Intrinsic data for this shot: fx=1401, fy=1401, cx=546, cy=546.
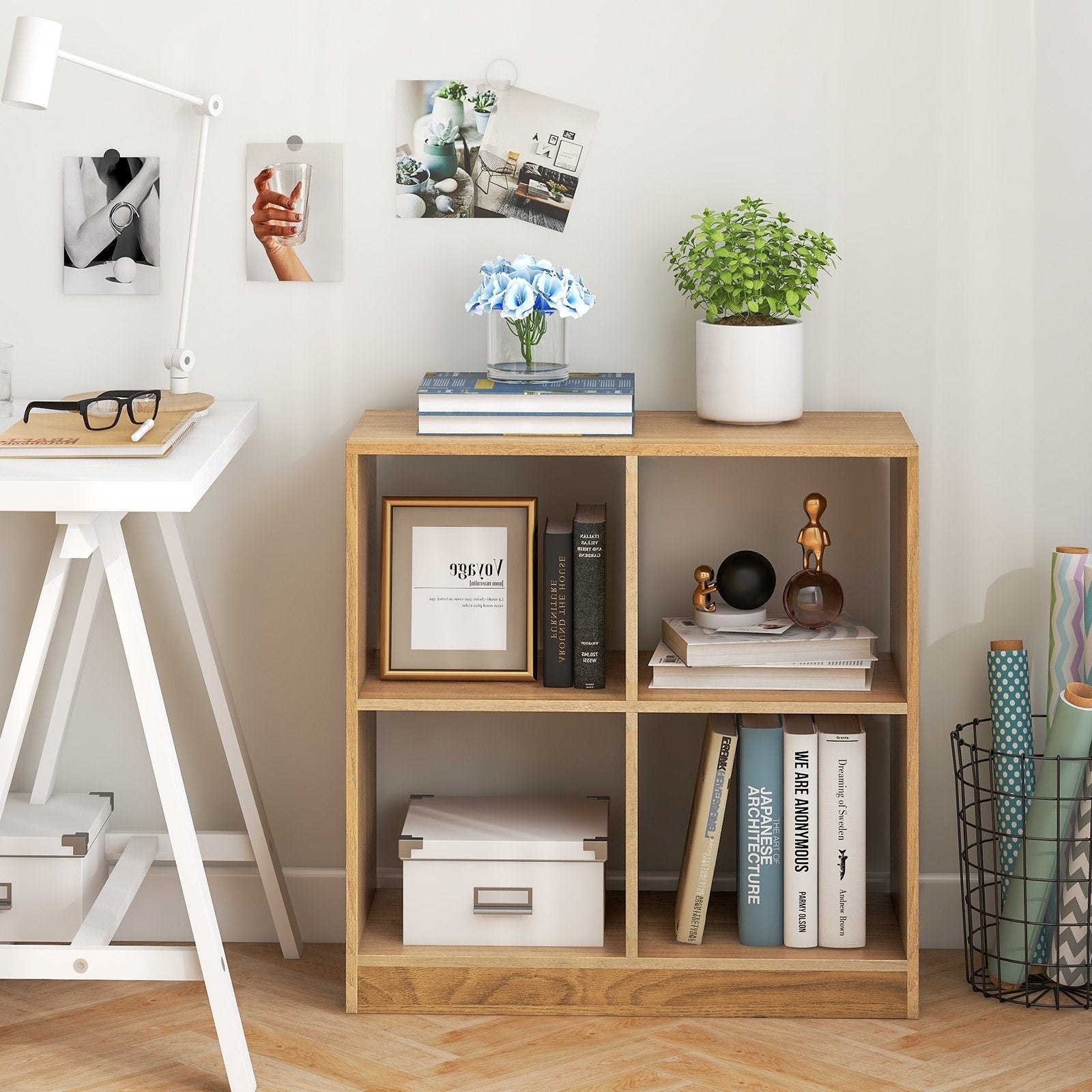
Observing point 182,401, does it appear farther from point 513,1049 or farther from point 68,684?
point 513,1049

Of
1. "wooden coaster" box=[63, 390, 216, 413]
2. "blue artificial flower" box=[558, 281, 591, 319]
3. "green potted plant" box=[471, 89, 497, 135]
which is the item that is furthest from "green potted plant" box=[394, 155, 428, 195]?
"wooden coaster" box=[63, 390, 216, 413]

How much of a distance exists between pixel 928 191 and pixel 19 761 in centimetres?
172

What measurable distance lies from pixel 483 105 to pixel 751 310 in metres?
0.54

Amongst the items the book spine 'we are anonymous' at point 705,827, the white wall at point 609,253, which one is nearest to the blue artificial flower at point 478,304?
the white wall at point 609,253

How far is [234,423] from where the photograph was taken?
6.72 feet

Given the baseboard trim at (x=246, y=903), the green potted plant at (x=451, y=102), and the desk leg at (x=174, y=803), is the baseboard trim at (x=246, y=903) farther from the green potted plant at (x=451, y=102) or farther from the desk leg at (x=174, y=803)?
the green potted plant at (x=451, y=102)

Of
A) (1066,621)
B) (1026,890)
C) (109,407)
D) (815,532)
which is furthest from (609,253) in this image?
(1026,890)

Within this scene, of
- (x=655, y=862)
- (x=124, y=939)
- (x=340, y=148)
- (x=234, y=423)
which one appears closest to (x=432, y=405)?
(x=234, y=423)

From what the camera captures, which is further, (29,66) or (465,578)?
(465,578)

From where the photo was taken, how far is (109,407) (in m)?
1.92

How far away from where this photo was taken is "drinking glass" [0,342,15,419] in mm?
2068

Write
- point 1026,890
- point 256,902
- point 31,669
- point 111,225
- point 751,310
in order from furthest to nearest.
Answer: point 256,902, point 111,225, point 1026,890, point 751,310, point 31,669

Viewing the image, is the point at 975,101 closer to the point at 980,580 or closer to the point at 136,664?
the point at 980,580

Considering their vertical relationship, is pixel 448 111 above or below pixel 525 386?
above
